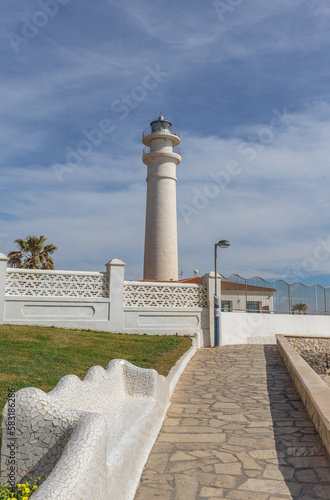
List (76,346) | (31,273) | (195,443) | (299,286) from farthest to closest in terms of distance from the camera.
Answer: (299,286), (31,273), (76,346), (195,443)

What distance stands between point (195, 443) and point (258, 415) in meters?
1.55

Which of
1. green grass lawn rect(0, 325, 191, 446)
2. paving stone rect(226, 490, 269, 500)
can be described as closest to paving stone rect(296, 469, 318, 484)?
paving stone rect(226, 490, 269, 500)

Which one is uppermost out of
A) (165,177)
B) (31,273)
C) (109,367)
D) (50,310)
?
(165,177)

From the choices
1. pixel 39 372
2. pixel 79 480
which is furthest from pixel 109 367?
pixel 79 480

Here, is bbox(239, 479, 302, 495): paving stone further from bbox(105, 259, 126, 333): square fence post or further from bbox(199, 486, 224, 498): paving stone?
bbox(105, 259, 126, 333): square fence post

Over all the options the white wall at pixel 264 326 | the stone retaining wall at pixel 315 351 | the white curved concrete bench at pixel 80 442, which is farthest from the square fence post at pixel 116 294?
the white curved concrete bench at pixel 80 442

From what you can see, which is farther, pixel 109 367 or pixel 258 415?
pixel 258 415

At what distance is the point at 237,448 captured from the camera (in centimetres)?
483

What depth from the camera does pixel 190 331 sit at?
15406 millimetres

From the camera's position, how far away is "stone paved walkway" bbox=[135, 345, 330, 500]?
3.81m

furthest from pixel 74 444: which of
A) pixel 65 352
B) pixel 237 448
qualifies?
pixel 65 352

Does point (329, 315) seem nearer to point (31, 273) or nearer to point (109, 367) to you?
point (31, 273)

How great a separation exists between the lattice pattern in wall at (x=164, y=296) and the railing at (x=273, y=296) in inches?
55.1

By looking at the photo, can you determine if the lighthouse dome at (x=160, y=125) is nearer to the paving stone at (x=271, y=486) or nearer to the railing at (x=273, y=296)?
the railing at (x=273, y=296)
